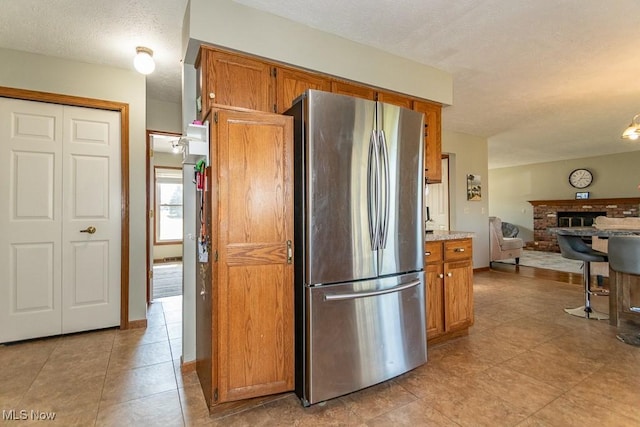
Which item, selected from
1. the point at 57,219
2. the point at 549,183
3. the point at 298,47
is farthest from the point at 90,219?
the point at 549,183

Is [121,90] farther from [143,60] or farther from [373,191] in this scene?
[373,191]

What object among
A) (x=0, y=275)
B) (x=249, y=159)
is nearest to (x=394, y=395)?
(x=249, y=159)

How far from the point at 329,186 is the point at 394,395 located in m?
1.36

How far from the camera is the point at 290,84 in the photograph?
2398 mm

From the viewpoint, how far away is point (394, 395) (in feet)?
6.38

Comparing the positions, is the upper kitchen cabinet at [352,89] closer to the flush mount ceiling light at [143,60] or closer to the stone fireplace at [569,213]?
the flush mount ceiling light at [143,60]

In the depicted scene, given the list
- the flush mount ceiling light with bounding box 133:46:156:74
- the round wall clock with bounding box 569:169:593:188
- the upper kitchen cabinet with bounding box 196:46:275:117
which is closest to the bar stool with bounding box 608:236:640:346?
the upper kitchen cabinet with bounding box 196:46:275:117

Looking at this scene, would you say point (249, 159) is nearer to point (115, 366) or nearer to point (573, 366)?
point (115, 366)

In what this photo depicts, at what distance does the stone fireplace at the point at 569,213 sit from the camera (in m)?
7.53

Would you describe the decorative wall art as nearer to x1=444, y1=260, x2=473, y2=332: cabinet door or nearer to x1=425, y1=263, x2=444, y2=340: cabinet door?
x1=444, y1=260, x2=473, y2=332: cabinet door

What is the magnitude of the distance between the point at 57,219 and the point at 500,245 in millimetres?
6982

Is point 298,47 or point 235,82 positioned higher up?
point 298,47

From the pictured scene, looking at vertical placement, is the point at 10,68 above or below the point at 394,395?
above

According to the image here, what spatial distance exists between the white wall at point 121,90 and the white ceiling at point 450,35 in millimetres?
122
